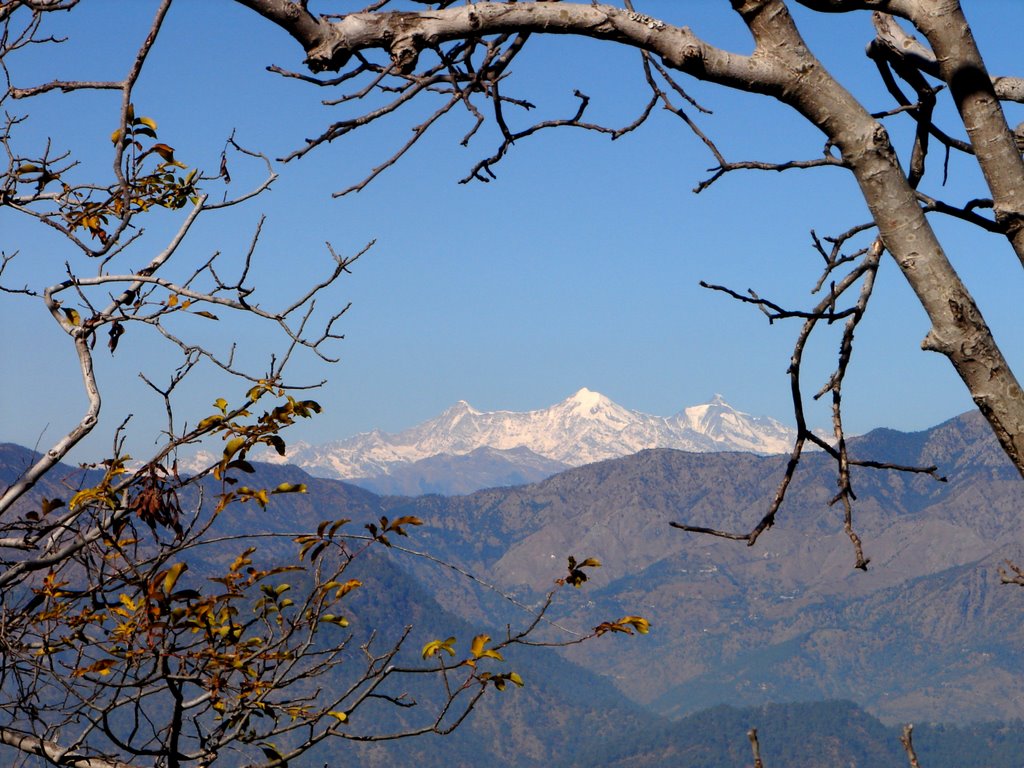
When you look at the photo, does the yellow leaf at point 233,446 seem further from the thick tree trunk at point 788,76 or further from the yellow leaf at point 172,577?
the thick tree trunk at point 788,76

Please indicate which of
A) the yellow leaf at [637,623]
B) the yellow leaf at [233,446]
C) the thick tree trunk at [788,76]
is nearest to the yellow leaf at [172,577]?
the yellow leaf at [233,446]

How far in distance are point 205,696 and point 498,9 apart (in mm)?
5366

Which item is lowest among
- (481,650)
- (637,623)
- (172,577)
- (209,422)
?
(481,650)

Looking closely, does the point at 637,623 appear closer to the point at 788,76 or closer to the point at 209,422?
the point at 209,422

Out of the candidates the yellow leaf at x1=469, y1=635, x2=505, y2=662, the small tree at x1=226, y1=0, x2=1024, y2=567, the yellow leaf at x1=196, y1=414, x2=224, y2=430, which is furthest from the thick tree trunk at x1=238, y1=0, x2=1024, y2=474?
the yellow leaf at x1=469, y1=635, x2=505, y2=662

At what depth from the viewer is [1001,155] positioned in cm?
518

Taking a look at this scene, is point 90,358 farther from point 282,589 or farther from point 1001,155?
point 1001,155

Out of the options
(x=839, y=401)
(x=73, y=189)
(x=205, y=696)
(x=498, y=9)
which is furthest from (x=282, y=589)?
(x=498, y=9)

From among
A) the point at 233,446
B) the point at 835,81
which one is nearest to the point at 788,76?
the point at 835,81

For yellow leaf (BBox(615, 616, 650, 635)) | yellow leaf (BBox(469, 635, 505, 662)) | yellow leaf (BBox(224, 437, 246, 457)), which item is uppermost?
yellow leaf (BBox(224, 437, 246, 457))

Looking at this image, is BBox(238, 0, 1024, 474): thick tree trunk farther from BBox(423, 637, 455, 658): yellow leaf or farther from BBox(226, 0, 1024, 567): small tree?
BBox(423, 637, 455, 658): yellow leaf

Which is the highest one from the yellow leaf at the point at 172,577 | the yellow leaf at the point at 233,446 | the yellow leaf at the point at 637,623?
the yellow leaf at the point at 233,446

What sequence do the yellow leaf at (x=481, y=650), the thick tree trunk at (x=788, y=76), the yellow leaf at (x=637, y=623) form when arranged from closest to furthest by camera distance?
the thick tree trunk at (x=788, y=76) < the yellow leaf at (x=481, y=650) < the yellow leaf at (x=637, y=623)

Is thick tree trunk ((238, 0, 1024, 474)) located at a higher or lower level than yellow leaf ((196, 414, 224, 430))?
higher
